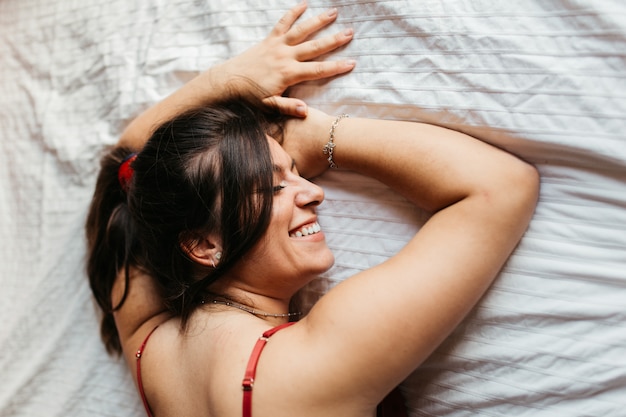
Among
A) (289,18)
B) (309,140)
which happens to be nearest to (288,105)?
(309,140)

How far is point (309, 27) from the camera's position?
1.11 meters

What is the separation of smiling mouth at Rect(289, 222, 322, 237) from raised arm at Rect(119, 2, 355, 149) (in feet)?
0.73

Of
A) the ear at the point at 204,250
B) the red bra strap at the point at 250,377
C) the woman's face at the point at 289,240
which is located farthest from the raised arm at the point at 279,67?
Result: the red bra strap at the point at 250,377

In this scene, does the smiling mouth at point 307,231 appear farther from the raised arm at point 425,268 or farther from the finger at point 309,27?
the finger at point 309,27

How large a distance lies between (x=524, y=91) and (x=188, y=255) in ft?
2.13

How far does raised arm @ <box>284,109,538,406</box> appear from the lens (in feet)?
2.73

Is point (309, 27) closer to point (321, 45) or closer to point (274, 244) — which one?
point (321, 45)

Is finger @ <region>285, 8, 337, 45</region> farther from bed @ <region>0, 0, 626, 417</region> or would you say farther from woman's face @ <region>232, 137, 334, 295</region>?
woman's face @ <region>232, 137, 334, 295</region>

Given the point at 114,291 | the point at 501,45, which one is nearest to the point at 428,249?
the point at 501,45

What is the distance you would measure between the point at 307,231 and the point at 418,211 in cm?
21

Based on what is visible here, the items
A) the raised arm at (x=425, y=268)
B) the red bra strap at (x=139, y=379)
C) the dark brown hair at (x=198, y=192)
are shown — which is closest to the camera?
the raised arm at (x=425, y=268)

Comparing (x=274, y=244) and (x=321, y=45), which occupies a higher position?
(x=321, y=45)

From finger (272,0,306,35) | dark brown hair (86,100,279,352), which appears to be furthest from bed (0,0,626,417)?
dark brown hair (86,100,279,352)

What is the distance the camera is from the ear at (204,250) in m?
1.00
